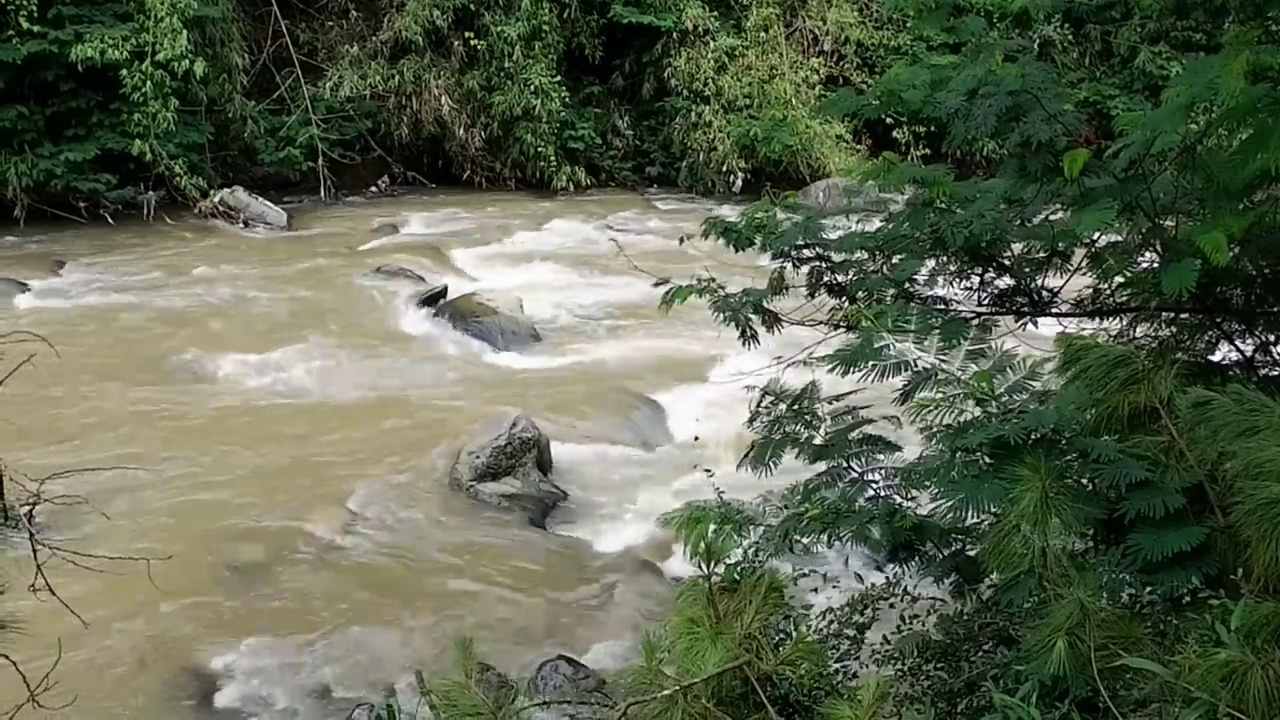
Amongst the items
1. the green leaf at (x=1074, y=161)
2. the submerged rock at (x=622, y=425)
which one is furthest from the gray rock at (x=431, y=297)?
the green leaf at (x=1074, y=161)

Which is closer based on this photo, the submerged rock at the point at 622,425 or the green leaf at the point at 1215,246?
the green leaf at the point at 1215,246

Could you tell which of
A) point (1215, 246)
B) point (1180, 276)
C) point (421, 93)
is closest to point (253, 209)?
point (421, 93)

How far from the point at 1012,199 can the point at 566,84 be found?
405 inches

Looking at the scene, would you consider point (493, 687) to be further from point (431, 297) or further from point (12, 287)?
point (12, 287)

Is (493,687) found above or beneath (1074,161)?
beneath

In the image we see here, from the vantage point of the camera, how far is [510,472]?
543 centimetres

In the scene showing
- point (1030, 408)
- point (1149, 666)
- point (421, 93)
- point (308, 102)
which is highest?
point (1030, 408)

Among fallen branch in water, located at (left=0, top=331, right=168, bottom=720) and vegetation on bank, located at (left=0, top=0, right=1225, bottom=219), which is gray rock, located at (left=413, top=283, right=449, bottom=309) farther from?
vegetation on bank, located at (left=0, top=0, right=1225, bottom=219)

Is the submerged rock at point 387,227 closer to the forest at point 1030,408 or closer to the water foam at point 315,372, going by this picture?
the water foam at point 315,372

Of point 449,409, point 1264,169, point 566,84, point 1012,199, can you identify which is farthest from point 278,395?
point 566,84

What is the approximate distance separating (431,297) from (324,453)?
231cm

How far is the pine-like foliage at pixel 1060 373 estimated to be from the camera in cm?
220

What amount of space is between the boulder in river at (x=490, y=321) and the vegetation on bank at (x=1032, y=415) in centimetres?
429

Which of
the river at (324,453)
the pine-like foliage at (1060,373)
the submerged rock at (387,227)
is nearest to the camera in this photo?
the pine-like foliage at (1060,373)
